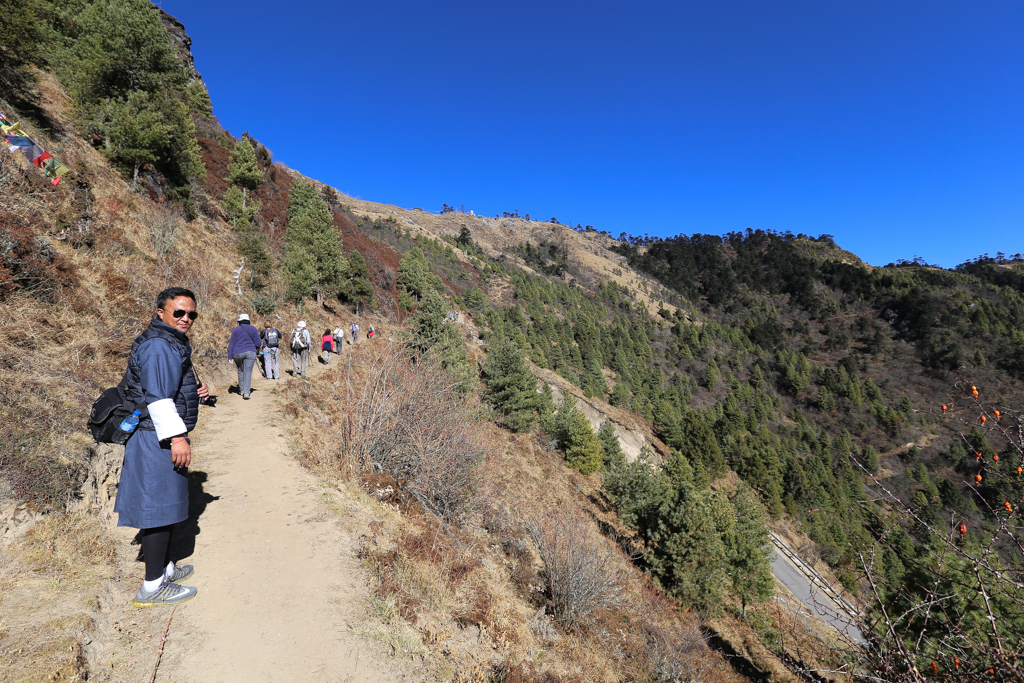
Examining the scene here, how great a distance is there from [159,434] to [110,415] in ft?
1.09

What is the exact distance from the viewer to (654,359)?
221 ft

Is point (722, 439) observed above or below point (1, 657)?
below

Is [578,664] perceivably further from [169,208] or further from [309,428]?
[169,208]

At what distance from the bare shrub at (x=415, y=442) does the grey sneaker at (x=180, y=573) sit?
2.57 metres

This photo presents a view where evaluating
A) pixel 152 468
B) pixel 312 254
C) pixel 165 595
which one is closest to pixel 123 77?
pixel 312 254

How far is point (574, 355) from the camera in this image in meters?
51.5

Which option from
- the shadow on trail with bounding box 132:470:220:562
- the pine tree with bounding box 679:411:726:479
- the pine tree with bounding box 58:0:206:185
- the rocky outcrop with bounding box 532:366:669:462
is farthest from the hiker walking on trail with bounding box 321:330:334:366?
the pine tree with bounding box 679:411:726:479

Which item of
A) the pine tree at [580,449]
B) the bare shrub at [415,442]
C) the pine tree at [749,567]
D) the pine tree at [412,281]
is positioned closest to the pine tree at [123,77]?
the bare shrub at [415,442]

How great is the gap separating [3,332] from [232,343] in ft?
10.7

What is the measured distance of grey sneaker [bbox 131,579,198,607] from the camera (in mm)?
3100

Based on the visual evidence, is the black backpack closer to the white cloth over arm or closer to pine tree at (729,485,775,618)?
the white cloth over arm

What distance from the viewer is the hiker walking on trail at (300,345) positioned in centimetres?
1066

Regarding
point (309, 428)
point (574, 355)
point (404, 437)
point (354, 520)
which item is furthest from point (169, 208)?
point (574, 355)

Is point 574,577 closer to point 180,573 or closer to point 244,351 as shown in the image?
point 180,573
